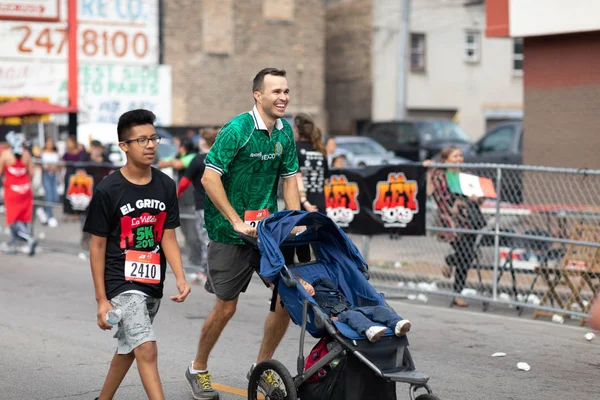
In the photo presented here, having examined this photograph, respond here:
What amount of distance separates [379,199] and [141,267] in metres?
6.59

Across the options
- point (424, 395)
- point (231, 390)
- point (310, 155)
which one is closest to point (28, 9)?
point (310, 155)

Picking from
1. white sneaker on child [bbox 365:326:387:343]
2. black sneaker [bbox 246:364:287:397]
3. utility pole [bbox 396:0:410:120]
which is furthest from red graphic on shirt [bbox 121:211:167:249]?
utility pole [bbox 396:0:410:120]

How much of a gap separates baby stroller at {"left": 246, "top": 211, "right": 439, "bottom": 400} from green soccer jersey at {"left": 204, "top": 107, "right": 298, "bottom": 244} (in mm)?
551

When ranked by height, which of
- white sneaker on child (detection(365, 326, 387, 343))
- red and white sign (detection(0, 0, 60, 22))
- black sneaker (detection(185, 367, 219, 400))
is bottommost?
black sneaker (detection(185, 367, 219, 400))

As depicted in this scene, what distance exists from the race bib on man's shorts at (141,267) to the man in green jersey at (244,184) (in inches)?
33.1

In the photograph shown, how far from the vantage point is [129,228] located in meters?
5.82

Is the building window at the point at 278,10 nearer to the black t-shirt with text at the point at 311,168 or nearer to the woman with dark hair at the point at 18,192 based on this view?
the woman with dark hair at the point at 18,192

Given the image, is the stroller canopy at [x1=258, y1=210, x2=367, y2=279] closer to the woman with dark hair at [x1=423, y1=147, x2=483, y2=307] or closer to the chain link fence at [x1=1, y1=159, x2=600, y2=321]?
the chain link fence at [x1=1, y1=159, x2=600, y2=321]

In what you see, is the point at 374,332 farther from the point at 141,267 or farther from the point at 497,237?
the point at 497,237

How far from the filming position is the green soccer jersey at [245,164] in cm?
667

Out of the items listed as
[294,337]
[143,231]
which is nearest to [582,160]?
[294,337]

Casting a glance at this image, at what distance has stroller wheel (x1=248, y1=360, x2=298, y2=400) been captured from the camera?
594cm

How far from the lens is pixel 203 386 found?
701 cm

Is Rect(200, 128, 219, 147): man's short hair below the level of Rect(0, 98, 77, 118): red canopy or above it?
below
